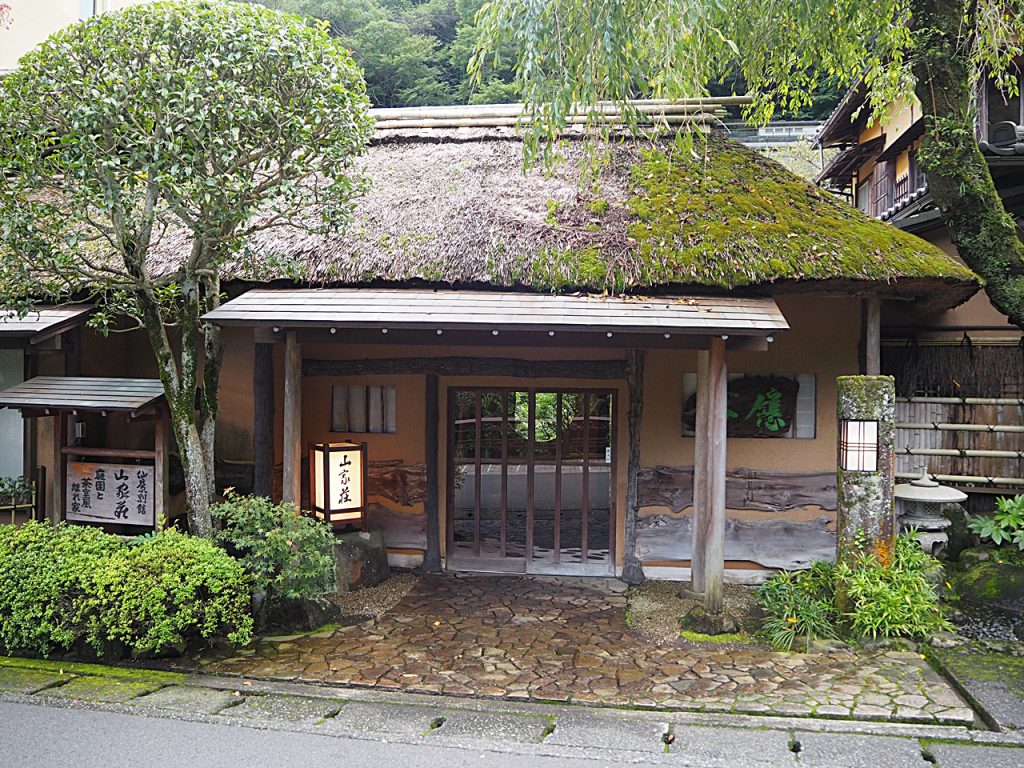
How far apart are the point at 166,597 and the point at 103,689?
72 cm

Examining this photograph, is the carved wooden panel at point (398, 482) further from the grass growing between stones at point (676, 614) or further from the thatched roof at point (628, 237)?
the grass growing between stones at point (676, 614)

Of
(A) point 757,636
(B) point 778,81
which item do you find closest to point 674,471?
(A) point 757,636

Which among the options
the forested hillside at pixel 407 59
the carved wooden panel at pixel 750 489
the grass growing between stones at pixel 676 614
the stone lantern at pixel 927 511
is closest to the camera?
the grass growing between stones at pixel 676 614

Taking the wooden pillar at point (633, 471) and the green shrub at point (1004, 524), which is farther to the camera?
the wooden pillar at point (633, 471)

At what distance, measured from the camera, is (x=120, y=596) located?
17.6 ft

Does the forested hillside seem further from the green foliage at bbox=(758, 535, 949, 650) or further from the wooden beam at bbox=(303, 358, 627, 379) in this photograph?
the green foliage at bbox=(758, 535, 949, 650)

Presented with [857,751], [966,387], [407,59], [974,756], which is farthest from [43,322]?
[407,59]

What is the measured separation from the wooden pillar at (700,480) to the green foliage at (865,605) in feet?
2.53

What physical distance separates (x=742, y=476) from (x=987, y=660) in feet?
9.56

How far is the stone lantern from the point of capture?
704cm

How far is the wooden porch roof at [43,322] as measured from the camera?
6914 millimetres

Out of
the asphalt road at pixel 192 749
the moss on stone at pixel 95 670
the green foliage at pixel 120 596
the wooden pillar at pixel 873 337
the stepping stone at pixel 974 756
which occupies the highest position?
the wooden pillar at pixel 873 337

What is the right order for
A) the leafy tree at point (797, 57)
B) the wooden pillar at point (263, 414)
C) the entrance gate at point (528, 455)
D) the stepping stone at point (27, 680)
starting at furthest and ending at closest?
the entrance gate at point (528, 455) < the wooden pillar at point (263, 414) < the leafy tree at point (797, 57) < the stepping stone at point (27, 680)

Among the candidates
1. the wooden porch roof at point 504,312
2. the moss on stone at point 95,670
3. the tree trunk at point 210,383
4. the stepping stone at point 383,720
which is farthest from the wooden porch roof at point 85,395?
the stepping stone at point 383,720
